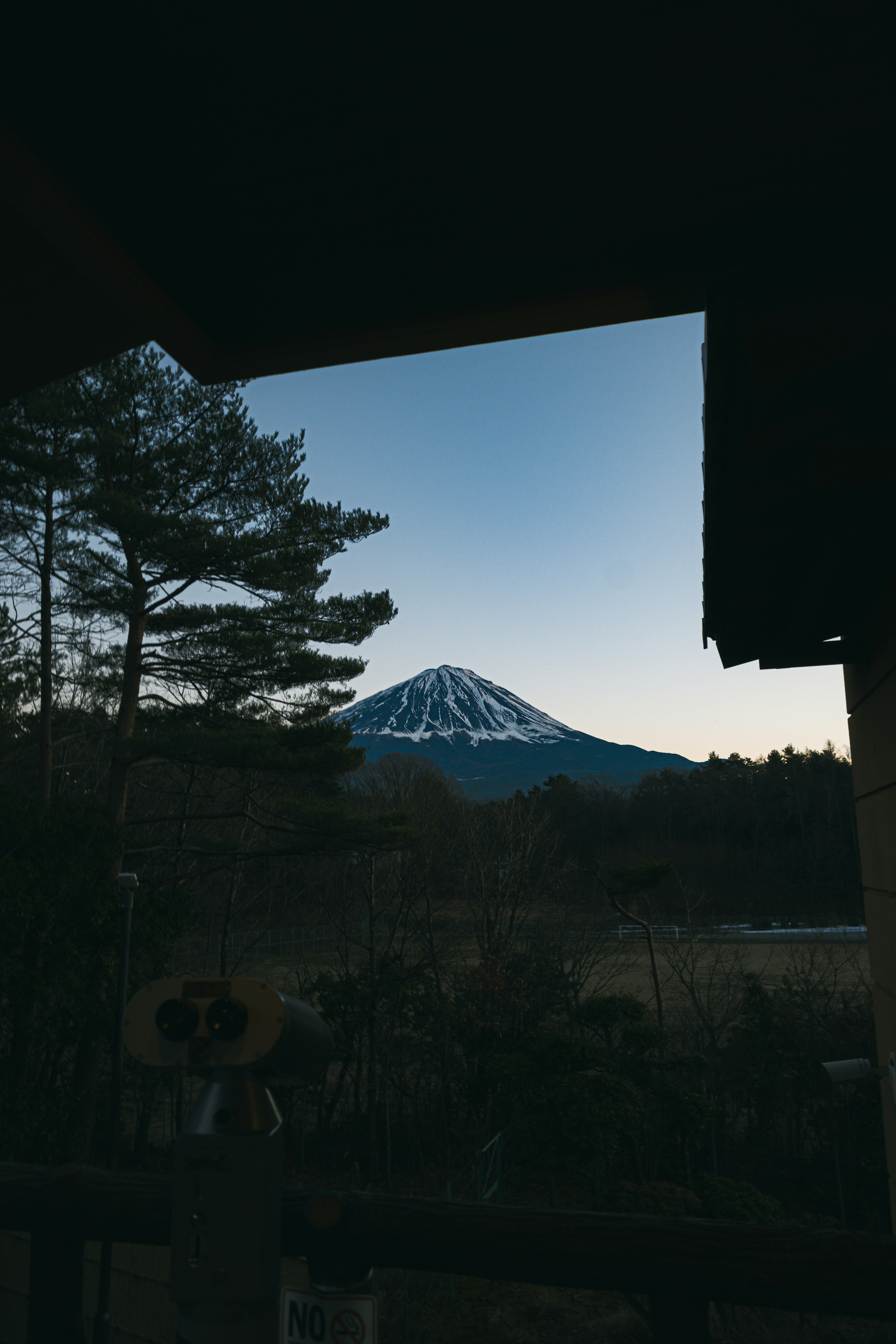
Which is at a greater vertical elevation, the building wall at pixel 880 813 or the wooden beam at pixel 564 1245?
the building wall at pixel 880 813

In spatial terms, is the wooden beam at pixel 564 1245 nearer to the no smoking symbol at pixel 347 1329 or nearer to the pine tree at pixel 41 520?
the no smoking symbol at pixel 347 1329

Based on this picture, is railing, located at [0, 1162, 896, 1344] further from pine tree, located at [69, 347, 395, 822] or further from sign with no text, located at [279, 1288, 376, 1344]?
pine tree, located at [69, 347, 395, 822]

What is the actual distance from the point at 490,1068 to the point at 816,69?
506 inches

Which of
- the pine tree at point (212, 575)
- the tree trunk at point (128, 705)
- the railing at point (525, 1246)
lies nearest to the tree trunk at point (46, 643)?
the pine tree at point (212, 575)

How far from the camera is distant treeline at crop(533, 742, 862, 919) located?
31.9 m

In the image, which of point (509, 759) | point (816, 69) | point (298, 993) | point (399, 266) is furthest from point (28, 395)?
point (509, 759)

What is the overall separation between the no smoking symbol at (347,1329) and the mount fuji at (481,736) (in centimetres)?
13700

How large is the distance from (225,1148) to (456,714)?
179489 mm

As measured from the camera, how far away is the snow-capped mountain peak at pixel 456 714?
150 meters

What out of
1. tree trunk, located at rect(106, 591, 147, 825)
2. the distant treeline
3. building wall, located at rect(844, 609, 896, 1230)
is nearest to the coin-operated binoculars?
building wall, located at rect(844, 609, 896, 1230)

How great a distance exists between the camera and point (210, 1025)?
1.15 m

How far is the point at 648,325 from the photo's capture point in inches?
79.5

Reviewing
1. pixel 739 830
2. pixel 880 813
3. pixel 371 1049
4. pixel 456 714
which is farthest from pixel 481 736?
pixel 880 813

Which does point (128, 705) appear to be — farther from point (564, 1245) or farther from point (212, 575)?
point (564, 1245)
